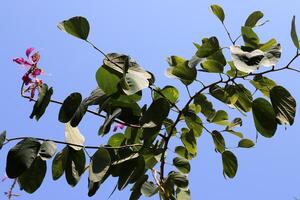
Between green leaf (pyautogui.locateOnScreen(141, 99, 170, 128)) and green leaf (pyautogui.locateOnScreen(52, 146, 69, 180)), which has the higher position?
green leaf (pyautogui.locateOnScreen(141, 99, 170, 128))

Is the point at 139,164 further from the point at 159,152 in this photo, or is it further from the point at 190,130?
the point at 190,130

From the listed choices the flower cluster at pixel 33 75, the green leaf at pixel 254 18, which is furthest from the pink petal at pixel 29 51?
the green leaf at pixel 254 18

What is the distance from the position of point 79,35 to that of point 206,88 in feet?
1.00

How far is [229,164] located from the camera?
114 centimetres

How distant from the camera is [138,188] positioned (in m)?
1.07

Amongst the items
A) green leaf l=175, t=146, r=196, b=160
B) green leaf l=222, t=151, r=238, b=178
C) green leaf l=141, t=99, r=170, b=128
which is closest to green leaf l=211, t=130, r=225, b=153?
green leaf l=222, t=151, r=238, b=178

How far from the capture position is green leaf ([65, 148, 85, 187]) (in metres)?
0.96

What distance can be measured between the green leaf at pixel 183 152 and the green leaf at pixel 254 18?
40 centimetres

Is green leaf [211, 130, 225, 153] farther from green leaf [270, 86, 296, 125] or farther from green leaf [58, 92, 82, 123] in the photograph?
green leaf [58, 92, 82, 123]

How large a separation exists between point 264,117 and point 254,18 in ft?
0.77

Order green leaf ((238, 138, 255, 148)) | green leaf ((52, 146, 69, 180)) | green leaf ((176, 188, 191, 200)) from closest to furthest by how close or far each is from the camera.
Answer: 1. green leaf ((52, 146, 69, 180))
2. green leaf ((176, 188, 191, 200))
3. green leaf ((238, 138, 255, 148))

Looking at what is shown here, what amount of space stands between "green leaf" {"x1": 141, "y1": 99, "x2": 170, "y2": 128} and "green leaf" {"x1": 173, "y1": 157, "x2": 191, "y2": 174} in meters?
0.27

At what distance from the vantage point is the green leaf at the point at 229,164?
1137 millimetres

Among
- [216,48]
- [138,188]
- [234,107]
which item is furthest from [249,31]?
[138,188]
